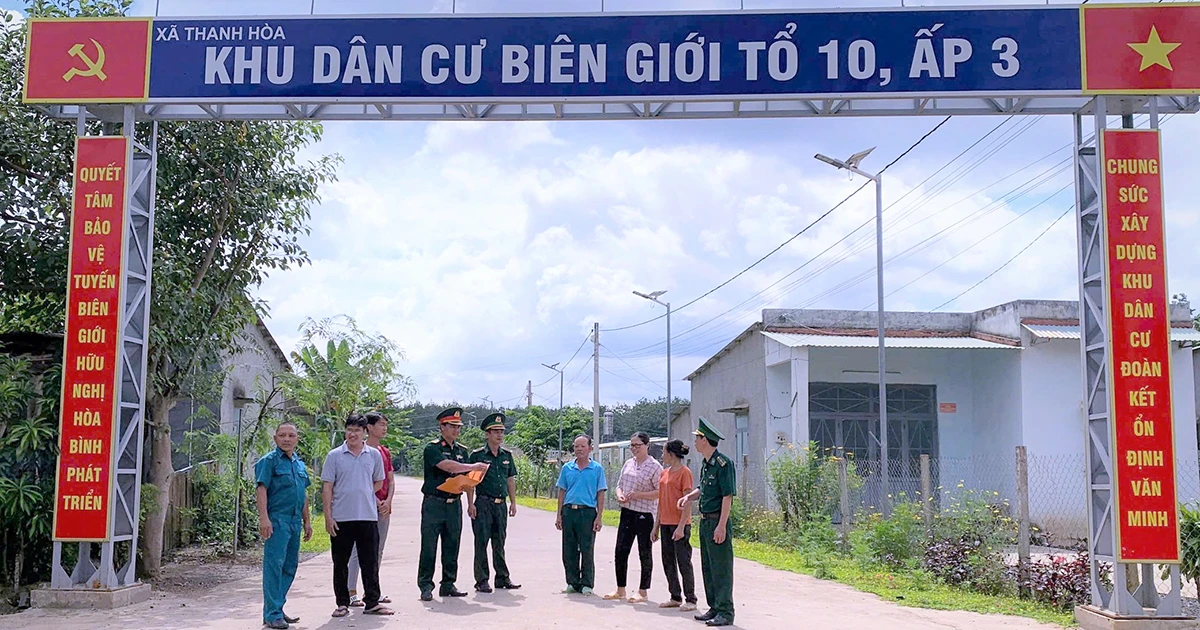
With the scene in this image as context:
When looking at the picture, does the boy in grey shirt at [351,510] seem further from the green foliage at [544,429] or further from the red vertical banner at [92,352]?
the green foliage at [544,429]

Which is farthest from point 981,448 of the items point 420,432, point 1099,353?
point 420,432

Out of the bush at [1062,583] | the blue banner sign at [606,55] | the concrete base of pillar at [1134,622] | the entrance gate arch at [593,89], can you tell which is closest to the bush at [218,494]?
the entrance gate arch at [593,89]

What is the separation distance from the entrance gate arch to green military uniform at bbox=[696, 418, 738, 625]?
3445mm

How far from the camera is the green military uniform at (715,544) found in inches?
368

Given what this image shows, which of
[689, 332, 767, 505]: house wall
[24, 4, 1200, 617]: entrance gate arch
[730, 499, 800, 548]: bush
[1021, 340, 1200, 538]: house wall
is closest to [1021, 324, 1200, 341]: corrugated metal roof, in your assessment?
[1021, 340, 1200, 538]: house wall

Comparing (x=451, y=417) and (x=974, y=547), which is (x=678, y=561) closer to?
(x=451, y=417)

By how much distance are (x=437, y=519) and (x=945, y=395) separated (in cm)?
1690

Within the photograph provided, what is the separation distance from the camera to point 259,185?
525 inches

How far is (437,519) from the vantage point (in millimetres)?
10406

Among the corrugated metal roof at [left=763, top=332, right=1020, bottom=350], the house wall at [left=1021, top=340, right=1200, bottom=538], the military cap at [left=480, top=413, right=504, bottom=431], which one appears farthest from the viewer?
the corrugated metal roof at [left=763, top=332, right=1020, bottom=350]

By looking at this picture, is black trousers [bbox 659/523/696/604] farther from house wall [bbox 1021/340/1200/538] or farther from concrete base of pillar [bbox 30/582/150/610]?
house wall [bbox 1021/340/1200/538]

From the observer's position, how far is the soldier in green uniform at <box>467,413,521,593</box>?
429 inches

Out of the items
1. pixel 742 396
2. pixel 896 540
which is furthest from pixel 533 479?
pixel 896 540

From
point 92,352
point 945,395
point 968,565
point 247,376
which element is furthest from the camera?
point 945,395
